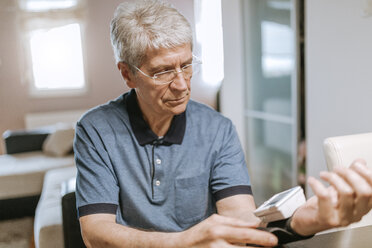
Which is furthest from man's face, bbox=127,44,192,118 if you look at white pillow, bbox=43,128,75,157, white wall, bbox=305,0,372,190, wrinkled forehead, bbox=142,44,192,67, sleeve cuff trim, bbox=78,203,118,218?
white pillow, bbox=43,128,75,157

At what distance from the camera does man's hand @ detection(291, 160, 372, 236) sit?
587mm

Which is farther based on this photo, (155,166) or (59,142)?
(59,142)

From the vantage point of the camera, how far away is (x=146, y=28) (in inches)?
38.4

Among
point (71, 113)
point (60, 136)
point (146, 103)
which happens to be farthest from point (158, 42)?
point (71, 113)

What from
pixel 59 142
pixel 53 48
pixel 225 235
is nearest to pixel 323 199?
pixel 225 235

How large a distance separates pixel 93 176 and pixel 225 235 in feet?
1.56

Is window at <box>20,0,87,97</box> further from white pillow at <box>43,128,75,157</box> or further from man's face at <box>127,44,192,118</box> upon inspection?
man's face at <box>127,44,192,118</box>

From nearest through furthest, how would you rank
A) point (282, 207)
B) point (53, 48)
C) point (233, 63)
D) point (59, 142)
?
point (282, 207) → point (233, 63) → point (59, 142) → point (53, 48)

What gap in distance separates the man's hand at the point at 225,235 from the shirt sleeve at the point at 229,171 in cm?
35

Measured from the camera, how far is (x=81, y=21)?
4.80m

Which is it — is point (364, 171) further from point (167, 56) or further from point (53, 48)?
point (53, 48)

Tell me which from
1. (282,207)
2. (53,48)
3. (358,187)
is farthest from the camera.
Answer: (53,48)

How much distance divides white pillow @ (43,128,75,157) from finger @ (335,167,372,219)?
124 inches

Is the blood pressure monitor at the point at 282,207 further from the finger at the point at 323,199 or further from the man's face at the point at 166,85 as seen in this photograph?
the man's face at the point at 166,85
